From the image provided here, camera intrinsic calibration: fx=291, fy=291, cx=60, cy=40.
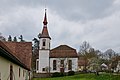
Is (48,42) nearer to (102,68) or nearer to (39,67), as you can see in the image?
(39,67)

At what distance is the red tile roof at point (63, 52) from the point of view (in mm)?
79312

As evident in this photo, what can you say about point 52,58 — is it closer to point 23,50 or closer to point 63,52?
point 63,52

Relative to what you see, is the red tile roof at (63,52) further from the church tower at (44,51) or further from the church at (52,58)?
the church tower at (44,51)

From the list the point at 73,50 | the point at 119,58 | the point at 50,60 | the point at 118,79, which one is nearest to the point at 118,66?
the point at 119,58

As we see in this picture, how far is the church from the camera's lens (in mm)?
78000

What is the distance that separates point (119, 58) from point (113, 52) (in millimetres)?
18159

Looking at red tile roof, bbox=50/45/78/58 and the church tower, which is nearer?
the church tower

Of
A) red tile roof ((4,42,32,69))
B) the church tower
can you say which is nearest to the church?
the church tower

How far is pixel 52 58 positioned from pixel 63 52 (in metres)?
3.58

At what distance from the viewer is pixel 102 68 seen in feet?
259

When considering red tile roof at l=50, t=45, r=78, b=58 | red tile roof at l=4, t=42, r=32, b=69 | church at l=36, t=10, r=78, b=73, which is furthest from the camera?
red tile roof at l=50, t=45, r=78, b=58

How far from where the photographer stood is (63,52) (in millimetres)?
80250

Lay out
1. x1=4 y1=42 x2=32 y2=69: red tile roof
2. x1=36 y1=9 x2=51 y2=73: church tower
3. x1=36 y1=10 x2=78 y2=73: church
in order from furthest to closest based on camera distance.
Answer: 1. x1=36 y1=10 x2=78 y2=73: church
2. x1=36 y1=9 x2=51 y2=73: church tower
3. x1=4 y1=42 x2=32 y2=69: red tile roof

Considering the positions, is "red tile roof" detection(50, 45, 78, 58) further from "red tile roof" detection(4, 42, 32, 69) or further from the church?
"red tile roof" detection(4, 42, 32, 69)
